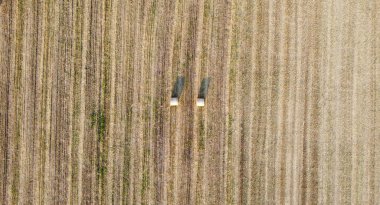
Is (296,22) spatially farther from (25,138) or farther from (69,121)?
(25,138)

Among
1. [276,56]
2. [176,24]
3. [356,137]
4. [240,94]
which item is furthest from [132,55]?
[356,137]

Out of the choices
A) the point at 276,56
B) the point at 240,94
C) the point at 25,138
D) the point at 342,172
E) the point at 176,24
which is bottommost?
the point at 342,172

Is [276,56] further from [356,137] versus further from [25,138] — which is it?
[25,138]

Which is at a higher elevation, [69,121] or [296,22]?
[296,22]

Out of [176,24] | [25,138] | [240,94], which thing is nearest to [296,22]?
[240,94]

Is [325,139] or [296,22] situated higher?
[296,22]
